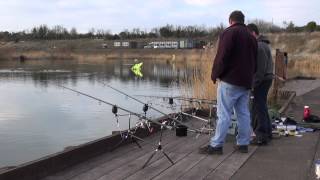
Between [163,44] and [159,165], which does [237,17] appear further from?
[163,44]

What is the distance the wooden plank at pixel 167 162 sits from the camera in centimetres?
574

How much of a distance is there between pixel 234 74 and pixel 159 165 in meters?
1.43

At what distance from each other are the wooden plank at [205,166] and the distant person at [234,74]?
0.48 feet

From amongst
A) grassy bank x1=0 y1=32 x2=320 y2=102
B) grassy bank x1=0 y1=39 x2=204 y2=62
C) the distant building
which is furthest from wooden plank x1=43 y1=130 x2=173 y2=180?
the distant building

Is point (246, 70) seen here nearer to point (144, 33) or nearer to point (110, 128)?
point (110, 128)

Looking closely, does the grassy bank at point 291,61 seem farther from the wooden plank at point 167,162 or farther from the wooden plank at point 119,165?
the wooden plank at point 119,165

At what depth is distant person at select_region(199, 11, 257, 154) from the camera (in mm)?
6523

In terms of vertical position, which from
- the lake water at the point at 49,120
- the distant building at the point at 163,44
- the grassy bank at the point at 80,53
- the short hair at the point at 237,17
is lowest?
the grassy bank at the point at 80,53

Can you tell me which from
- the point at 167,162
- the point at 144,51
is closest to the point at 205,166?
the point at 167,162

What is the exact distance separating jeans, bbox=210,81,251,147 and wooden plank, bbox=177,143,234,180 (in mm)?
195

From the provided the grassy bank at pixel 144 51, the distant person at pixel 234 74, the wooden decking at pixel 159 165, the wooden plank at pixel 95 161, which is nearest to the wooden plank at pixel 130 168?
the wooden decking at pixel 159 165

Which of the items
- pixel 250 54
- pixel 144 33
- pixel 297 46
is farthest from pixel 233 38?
pixel 144 33

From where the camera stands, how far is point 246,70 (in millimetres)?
6598

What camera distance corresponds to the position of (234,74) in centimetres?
655
